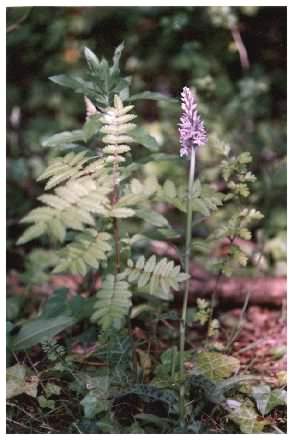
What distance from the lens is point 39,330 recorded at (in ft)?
7.19

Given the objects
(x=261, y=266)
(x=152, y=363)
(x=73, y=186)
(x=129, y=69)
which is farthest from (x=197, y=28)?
(x=73, y=186)

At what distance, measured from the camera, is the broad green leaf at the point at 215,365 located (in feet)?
6.66

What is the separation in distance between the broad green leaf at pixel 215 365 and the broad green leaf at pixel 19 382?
0.54 meters

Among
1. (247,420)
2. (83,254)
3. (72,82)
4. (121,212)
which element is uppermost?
(72,82)

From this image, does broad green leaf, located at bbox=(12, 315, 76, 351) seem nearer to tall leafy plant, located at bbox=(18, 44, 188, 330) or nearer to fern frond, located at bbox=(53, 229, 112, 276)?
tall leafy plant, located at bbox=(18, 44, 188, 330)

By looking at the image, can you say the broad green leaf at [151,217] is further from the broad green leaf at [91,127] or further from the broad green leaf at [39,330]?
the broad green leaf at [39,330]

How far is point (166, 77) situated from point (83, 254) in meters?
3.79

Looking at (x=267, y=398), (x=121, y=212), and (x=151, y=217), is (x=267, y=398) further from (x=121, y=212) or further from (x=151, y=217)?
(x=121, y=212)

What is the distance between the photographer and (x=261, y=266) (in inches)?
129

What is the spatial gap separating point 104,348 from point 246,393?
1.70 ft

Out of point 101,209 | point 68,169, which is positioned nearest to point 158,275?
point 101,209

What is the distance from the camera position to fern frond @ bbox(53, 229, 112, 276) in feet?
5.27

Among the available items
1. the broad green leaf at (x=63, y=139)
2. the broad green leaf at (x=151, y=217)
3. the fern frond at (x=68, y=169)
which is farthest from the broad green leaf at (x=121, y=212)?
the broad green leaf at (x=63, y=139)

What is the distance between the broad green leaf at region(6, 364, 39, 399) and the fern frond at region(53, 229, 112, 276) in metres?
0.54
